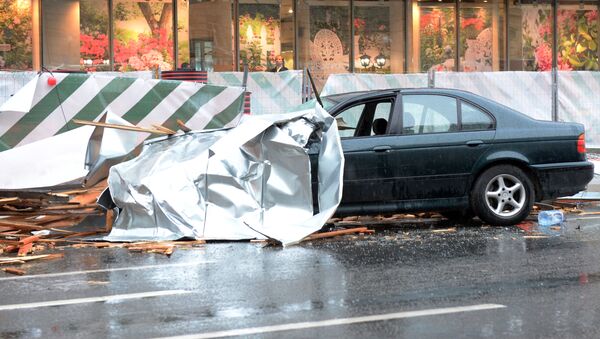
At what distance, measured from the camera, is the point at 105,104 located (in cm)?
1200

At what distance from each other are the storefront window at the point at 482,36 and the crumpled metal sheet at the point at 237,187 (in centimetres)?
1556

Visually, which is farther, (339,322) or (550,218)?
(550,218)

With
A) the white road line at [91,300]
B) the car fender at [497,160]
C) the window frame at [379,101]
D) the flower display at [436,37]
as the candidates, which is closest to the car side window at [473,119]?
the car fender at [497,160]

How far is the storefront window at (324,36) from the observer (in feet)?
75.5

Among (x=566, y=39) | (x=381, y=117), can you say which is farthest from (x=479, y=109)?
(x=566, y=39)

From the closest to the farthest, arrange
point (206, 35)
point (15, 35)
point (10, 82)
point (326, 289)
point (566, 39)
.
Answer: point (326, 289) → point (10, 82) → point (15, 35) → point (206, 35) → point (566, 39)

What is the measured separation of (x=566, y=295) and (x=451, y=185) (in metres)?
3.37

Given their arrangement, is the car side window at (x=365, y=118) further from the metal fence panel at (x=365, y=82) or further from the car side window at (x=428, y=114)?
the metal fence panel at (x=365, y=82)

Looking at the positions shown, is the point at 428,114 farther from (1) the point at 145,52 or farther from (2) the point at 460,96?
(1) the point at 145,52

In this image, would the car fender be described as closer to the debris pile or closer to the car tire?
the car tire

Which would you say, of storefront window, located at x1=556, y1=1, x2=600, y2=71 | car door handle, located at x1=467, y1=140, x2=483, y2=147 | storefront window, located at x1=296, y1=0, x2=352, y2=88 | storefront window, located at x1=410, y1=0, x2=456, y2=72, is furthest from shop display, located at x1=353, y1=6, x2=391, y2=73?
car door handle, located at x1=467, y1=140, x2=483, y2=147

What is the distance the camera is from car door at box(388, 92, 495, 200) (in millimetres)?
9672

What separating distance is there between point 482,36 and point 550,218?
15.0 meters

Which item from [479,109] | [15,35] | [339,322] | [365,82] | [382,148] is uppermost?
[15,35]
